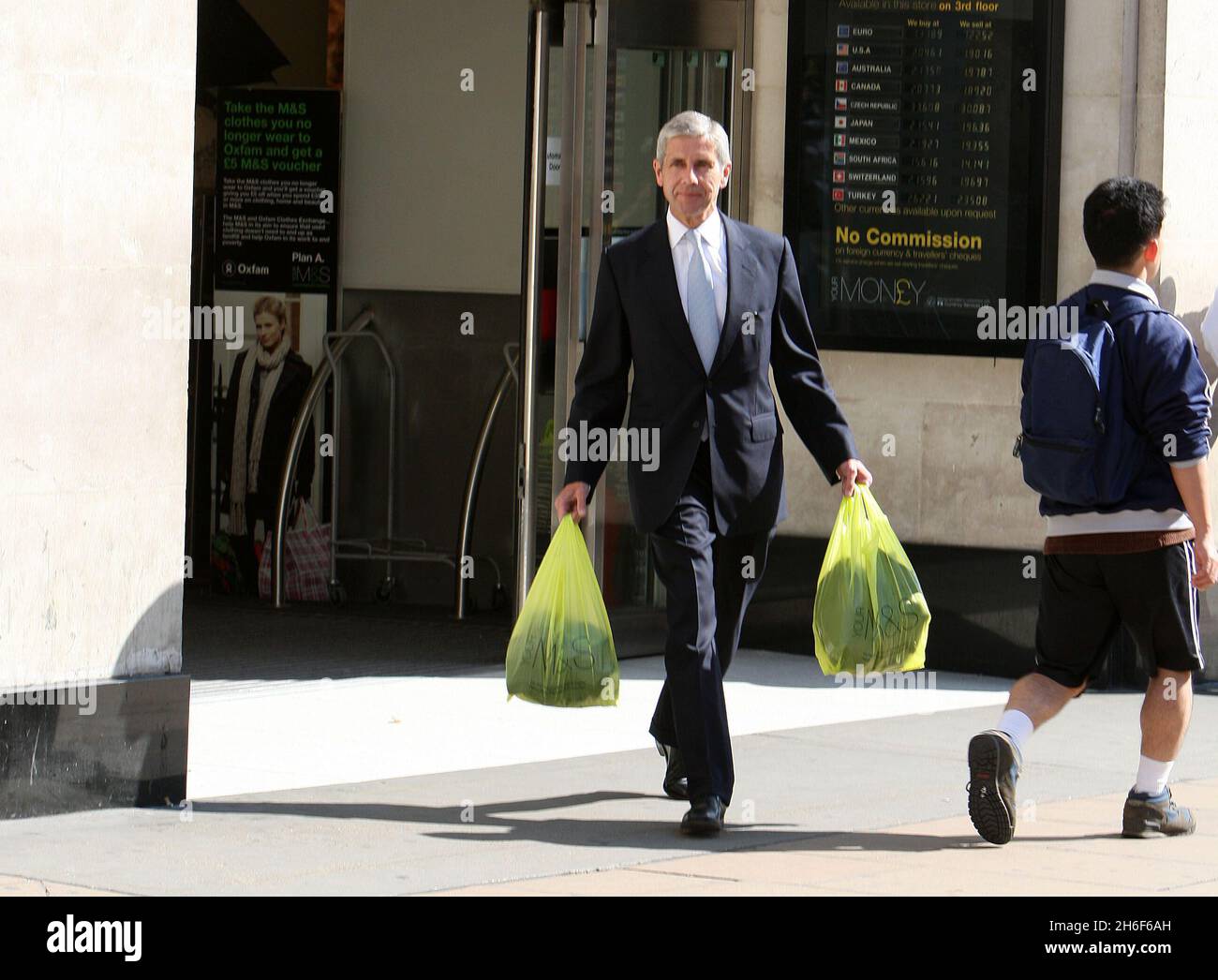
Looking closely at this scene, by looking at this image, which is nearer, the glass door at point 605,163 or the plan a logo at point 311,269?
the glass door at point 605,163

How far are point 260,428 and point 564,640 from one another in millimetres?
6275

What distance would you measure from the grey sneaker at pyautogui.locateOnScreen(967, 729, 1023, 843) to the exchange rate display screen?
150 inches

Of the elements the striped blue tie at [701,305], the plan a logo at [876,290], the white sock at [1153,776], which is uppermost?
Answer: the plan a logo at [876,290]

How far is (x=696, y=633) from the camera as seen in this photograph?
20.0 ft

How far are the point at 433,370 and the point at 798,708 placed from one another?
3892 mm

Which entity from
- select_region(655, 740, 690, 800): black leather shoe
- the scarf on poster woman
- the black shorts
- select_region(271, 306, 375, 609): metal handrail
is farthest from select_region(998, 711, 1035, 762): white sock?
the scarf on poster woman

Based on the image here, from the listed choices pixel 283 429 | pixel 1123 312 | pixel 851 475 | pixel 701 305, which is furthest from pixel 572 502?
pixel 283 429

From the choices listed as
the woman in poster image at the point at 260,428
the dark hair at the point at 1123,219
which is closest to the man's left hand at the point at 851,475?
the dark hair at the point at 1123,219

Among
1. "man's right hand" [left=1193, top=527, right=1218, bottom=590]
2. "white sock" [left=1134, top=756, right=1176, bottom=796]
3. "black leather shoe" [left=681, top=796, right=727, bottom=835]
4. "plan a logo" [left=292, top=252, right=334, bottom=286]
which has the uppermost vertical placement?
"plan a logo" [left=292, top=252, right=334, bottom=286]

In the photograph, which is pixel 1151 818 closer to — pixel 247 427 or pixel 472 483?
pixel 472 483

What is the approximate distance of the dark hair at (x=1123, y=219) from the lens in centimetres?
609

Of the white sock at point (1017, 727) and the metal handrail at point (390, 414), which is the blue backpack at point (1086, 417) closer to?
the white sock at point (1017, 727)

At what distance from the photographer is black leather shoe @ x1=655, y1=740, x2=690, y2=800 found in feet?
21.7

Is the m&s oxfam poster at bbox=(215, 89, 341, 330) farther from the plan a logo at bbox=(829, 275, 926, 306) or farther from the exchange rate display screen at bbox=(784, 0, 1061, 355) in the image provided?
the plan a logo at bbox=(829, 275, 926, 306)
